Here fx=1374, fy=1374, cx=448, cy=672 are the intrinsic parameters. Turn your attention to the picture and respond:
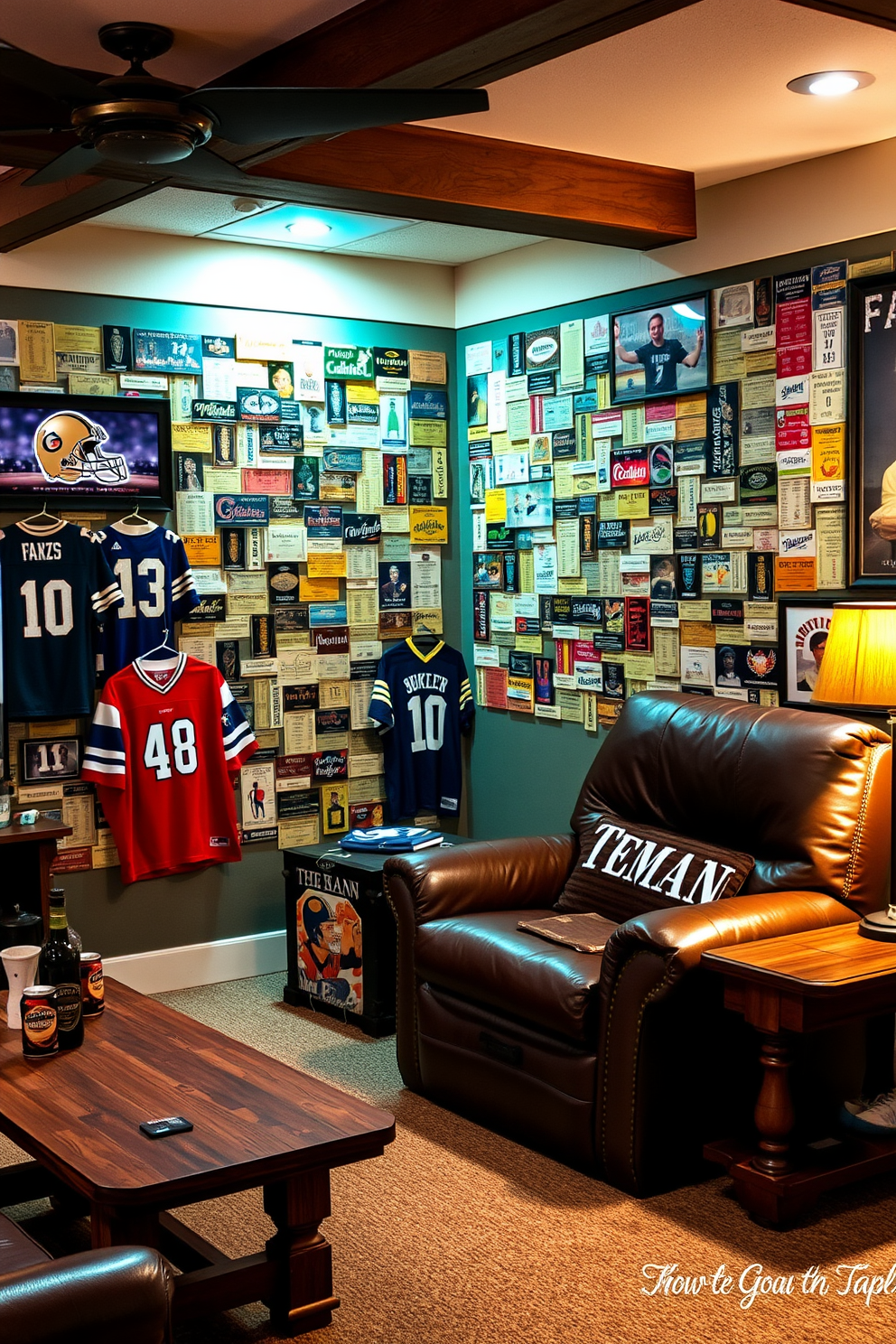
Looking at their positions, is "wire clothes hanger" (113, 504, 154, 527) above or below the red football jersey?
above

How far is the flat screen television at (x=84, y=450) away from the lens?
15.1 ft

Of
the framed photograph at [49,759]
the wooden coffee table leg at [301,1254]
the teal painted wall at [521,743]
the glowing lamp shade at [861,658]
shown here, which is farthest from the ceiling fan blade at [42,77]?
the framed photograph at [49,759]

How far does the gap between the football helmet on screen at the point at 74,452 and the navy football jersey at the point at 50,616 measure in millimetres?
190

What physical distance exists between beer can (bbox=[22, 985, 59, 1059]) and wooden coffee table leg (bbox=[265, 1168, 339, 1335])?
599 millimetres

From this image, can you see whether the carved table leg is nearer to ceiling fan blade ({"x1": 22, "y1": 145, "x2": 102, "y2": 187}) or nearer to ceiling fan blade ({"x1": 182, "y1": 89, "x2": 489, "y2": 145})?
ceiling fan blade ({"x1": 182, "y1": 89, "x2": 489, "y2": 145})

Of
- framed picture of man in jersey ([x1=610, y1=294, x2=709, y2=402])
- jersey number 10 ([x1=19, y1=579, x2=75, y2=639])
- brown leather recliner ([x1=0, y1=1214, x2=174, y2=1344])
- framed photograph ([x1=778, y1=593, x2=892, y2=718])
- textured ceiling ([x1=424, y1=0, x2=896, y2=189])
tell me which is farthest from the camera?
jersey number 10 ([x1=19, y1=579, x2=75, y2=639])

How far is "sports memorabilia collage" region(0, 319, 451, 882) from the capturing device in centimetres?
468

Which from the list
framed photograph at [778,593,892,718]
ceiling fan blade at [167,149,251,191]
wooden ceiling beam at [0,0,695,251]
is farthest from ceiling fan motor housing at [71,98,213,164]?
framed photograph at [778,593,892,718]

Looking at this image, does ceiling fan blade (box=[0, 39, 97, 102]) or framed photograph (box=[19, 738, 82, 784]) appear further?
framed photograph (box=[19, 738, 82, 784])

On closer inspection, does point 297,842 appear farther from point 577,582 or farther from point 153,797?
point 577,582

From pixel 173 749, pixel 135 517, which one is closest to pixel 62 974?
pixel 173 749

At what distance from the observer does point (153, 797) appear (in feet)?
16.1

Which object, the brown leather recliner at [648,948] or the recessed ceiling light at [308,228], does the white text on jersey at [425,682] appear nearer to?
the brown leather recliner at [648,948]

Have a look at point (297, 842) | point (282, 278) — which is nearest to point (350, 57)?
point (282, 278)
